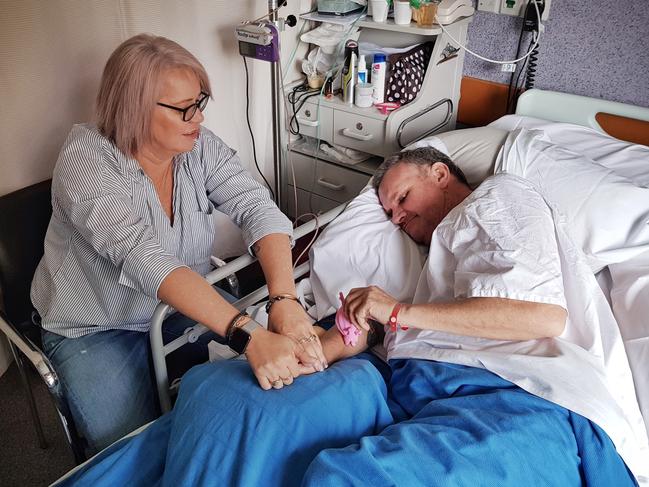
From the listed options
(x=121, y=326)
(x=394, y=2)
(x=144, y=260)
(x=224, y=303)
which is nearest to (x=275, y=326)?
(x=224, y=303)

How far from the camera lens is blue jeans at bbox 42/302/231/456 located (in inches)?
57.3

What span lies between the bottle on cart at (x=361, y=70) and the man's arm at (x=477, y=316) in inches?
47.2

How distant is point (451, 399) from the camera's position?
1207mm

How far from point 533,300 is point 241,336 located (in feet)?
2.09

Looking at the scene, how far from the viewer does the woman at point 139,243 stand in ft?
4.29

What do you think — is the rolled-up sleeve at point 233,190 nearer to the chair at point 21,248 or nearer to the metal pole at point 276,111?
the chair at point 21,248

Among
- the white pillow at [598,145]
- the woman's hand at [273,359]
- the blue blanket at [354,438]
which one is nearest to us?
the blue blanket at [354,438]

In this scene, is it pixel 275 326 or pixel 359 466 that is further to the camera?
pixel 275 326

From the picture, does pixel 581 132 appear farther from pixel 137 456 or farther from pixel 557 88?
pixel 137 456

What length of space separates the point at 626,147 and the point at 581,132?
17 cm

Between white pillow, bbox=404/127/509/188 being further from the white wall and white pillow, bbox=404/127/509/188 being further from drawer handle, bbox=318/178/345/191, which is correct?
the white wall

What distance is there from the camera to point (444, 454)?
1009mm

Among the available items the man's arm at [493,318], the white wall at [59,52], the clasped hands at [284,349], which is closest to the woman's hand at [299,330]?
the clasped hands at [284,349]

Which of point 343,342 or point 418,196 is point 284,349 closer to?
point 343,342
